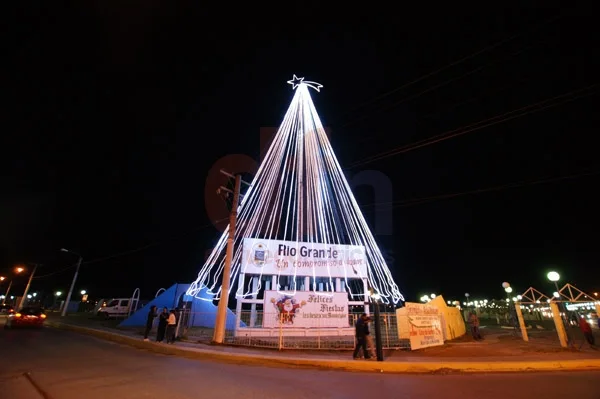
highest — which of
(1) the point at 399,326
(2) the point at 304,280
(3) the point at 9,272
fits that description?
(3) the point at 9,272

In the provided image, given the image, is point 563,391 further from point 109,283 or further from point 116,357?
point 109,283

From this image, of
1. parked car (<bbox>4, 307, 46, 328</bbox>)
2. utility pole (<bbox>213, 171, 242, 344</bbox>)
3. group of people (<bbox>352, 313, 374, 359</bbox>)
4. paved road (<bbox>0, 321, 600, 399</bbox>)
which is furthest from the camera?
parked car (<bbox>4, 307, 46, 328</bbox>)

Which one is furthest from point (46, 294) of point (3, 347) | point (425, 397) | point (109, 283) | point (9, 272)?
point (425, 397)

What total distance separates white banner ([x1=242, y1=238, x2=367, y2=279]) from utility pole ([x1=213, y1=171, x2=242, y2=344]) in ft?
17.3

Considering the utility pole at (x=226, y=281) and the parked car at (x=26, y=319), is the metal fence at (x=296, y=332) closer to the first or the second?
the utility pole at (x=226, y=281)

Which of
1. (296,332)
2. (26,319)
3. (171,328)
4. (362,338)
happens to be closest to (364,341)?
(362,338)

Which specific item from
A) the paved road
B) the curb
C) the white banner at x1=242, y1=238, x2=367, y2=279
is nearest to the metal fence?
the curb

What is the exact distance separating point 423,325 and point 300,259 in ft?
30.9

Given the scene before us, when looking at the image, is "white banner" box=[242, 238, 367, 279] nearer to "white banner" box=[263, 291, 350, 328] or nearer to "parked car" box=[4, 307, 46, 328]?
"white banner" box=[263, 291, 350, 328]

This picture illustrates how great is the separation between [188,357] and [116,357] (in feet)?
7.46

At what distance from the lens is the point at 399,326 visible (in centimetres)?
1270

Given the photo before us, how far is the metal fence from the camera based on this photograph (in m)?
12.7

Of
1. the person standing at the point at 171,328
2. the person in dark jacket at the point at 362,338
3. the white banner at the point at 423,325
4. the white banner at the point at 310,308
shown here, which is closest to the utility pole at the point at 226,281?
the person standing at the point at 171,328

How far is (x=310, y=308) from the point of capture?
16641 millimetres
